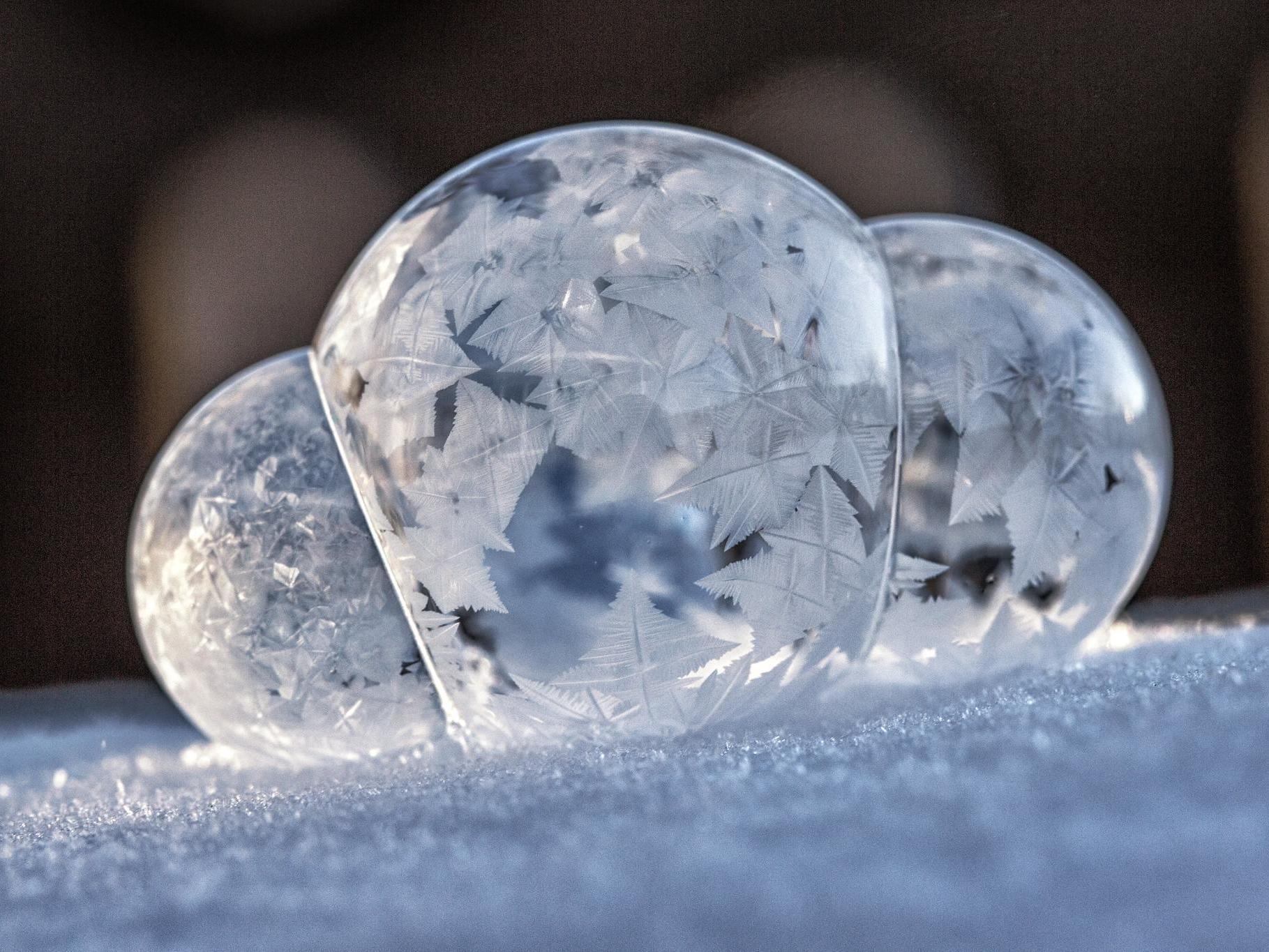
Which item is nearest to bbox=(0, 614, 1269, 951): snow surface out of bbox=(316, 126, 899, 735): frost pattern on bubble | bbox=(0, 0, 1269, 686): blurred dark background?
bbox=(316, 126, 899, 735): frost pattern on bubble

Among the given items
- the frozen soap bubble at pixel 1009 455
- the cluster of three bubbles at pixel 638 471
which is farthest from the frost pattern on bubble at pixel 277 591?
the frozen soap bubble at pixel 1009 455

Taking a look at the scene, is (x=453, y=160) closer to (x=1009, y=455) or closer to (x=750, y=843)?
(x=1009, y=455)

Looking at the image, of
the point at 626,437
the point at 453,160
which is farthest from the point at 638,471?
the point at 453,160

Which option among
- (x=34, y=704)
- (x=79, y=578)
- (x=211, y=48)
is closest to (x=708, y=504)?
(x=34, y=704)

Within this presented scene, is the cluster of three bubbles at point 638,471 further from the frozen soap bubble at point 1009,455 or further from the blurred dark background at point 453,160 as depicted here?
the blurred dark background at point 453,160

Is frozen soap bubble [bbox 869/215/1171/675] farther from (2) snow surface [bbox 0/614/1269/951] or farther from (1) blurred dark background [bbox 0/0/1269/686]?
(1) blurred dark background [bbox 0/0/1269/686]

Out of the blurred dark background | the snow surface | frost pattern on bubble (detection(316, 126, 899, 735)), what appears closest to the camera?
the snow surface

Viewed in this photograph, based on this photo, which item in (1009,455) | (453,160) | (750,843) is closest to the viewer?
(750,843)
